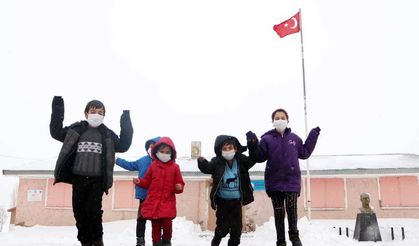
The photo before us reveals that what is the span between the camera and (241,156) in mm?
5930

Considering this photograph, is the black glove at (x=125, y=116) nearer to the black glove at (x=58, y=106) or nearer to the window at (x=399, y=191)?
the black glove at (x=58, y=106)

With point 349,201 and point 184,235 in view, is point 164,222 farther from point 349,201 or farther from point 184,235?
point 349,201

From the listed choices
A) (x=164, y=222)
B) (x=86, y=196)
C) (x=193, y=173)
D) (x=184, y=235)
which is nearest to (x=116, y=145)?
(x=86, y=196)

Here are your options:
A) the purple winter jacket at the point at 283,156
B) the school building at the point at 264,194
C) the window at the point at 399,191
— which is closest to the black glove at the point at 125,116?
the purple winter jacket at the point at 283,156

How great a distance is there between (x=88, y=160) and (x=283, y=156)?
2675 millimetres

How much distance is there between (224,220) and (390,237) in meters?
7.79

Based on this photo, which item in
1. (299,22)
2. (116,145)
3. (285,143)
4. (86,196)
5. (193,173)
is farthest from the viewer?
Result: (193,173)

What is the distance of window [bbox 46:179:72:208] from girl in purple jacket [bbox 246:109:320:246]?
1313 centimetres

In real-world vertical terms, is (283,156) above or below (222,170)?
above

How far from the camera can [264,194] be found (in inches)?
647

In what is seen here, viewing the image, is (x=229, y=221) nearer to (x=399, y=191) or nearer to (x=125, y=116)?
(x=125, y=116)

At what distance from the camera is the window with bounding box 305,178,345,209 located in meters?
16.1

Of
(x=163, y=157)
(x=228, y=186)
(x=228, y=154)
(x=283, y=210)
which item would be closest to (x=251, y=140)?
(x=228, y=154)

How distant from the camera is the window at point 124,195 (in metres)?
16.8
